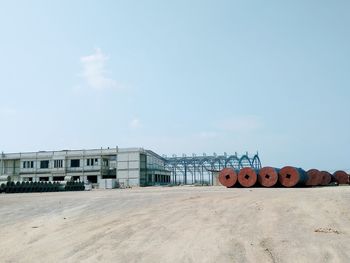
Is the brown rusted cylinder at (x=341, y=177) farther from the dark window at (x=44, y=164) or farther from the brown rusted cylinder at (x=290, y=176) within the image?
the dark window at (x=44, y=164)

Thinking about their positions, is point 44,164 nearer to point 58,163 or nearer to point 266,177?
point 58,163

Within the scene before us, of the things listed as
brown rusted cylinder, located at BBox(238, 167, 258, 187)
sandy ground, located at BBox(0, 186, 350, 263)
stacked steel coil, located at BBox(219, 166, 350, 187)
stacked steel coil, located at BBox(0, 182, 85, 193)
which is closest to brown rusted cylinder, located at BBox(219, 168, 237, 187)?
stacked steel coil, located at BBox(219, 166, 350, 187)

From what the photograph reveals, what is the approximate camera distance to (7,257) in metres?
8.73

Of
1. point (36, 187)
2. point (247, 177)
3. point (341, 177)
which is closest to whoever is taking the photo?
point (247, 177)

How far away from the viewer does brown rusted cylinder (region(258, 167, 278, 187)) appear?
40.2 m

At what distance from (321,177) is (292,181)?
9825 millimetres

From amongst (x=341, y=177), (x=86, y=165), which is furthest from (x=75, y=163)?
(x=341, y=177)

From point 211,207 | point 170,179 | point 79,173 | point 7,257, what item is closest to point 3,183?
point 79,173

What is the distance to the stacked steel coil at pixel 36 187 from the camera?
166 ft

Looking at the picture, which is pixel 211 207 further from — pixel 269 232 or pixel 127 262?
pixel 127 262

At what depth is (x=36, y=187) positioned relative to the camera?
54750mm

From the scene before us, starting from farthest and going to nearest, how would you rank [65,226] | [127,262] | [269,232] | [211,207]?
[211,207] < [65,226] < [269,232] < [127,262]

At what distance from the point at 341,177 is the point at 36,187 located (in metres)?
40.9

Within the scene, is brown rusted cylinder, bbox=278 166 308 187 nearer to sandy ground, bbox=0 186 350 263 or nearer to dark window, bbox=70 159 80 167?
sandy ground, bbox=0 186 350 263
